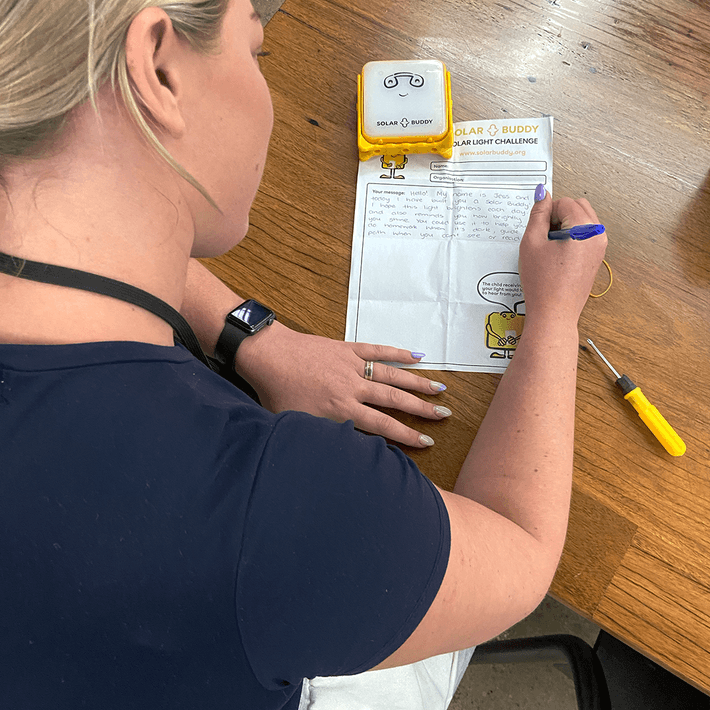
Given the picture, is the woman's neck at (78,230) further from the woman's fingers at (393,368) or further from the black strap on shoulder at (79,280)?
the woman's fingers at (393,368)

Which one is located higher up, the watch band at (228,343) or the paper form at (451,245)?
the paper form at (451,245)

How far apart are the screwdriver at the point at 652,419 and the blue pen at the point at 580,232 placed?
171 mm

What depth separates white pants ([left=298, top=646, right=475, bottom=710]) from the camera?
0.62m

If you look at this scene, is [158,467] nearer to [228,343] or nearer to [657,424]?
[228,343]

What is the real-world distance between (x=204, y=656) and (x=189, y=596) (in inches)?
2.0

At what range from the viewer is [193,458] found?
0.40 meters

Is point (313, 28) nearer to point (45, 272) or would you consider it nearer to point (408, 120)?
point (408, 120)

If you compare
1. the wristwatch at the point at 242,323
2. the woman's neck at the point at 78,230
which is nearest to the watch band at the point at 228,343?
the wristwatch at the point at 242,323

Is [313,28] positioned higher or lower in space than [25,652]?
higher

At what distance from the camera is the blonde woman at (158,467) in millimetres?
379

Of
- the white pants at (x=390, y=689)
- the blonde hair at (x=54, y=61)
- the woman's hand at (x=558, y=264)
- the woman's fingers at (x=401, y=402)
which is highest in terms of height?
the blonde hair at (x=54, y=61)

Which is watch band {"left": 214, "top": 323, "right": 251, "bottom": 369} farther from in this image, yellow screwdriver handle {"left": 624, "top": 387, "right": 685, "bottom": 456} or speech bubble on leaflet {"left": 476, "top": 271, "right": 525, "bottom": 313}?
yellow screwdriver handle {"left": 624, "top": 387, "right": 685, "bottom": 456}

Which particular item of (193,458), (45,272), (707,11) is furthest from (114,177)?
(707,11)

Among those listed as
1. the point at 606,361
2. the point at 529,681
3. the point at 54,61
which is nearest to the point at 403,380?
the point at 606,361
